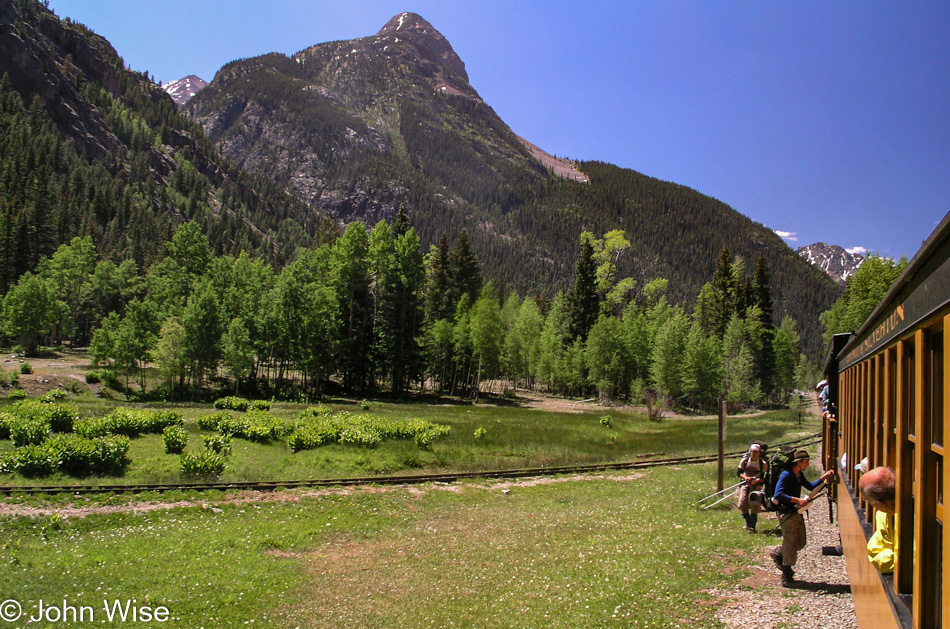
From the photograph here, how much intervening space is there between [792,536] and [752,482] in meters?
3.89

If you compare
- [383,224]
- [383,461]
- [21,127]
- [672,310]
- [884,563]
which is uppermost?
[21,127]

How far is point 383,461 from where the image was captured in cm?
2612

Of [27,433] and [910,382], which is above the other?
[910,382]

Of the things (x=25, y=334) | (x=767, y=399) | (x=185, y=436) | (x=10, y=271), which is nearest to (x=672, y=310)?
(x=767, y=399)

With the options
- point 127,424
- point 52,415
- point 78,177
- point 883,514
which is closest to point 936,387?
point 883,514

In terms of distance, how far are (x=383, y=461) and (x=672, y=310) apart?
6482 centimetres

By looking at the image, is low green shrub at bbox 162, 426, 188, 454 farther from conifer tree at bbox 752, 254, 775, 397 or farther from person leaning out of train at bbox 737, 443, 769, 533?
conifer tree at bbox 752, 254, 775, 397

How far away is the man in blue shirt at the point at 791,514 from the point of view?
8.96 metres

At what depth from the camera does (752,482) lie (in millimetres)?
12781

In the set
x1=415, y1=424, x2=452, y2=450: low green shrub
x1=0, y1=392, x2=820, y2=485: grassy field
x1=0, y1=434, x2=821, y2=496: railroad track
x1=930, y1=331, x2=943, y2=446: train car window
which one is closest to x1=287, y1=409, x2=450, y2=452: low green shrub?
x1=415, y1=424, x2=452, y2=450: low green shrub

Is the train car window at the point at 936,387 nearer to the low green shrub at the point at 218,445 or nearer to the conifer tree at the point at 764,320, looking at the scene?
the low green shrub at the point at 218,445

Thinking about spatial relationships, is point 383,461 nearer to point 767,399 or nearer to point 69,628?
point 69,628

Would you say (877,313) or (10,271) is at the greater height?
(10,271)

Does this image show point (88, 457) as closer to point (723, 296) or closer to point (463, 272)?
point (463, 272)
